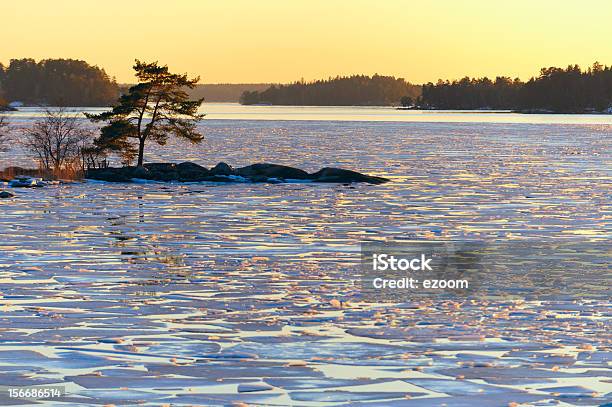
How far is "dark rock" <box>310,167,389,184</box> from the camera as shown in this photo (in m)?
48.4

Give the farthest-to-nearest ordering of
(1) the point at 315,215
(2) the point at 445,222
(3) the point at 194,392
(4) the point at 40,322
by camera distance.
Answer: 1. (1) the point at 315,215
2. (2) the point at 445,222
3. (4) the point at 40,322
4. (3) the point at 194,392

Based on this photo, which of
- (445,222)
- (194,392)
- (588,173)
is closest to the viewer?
(194,392)

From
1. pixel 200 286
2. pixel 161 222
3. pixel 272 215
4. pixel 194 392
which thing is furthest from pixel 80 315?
pixel 272 215

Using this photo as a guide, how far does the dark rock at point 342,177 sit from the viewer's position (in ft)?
159

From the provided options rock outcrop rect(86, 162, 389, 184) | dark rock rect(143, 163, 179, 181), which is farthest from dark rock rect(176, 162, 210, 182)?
dark rock rect(143, 163, 179, 181)

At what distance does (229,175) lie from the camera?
50.5 meters

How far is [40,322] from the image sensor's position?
1503cm

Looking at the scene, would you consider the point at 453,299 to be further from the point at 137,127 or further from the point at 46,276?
the point at 137,127

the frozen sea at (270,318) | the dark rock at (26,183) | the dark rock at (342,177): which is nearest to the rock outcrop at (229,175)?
the dark rock at (342,177)

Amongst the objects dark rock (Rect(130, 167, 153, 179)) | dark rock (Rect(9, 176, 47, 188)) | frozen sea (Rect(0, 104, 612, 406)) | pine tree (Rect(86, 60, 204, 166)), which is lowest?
frozen sea (Rect(0, 104, 612, 406))

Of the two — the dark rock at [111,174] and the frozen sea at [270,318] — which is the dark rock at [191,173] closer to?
the dark rock at [111,174]

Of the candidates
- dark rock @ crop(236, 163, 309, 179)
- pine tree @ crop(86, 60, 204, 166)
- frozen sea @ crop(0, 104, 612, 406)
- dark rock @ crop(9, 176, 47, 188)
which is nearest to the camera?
frozen sea @ crop(0, 104, 612, 406)

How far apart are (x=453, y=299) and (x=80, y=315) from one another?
5822 mm

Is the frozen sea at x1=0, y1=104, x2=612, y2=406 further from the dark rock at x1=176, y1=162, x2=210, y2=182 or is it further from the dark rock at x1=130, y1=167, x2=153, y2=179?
the dark rock at x1=130, y1=167, x2=153, y2=179
